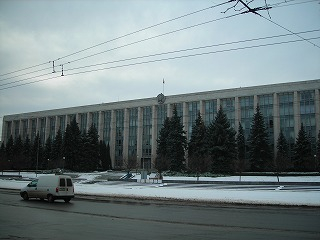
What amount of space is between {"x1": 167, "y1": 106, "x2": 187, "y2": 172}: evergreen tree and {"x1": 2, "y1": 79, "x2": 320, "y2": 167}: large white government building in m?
17.0

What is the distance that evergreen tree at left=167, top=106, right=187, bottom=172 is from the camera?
59.6 meters

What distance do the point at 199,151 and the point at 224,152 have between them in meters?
6.19

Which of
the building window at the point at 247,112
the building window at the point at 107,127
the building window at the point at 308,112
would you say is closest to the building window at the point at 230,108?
the building window at the point at 247,112

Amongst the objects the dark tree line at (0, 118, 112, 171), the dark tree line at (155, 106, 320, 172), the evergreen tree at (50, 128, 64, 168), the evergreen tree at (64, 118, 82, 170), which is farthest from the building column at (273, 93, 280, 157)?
the evergreen tree at (50, 128, 64, 168)

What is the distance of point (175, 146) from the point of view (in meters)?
59.9

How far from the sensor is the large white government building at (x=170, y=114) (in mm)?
71062

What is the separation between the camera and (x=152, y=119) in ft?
293

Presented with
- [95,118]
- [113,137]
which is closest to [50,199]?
[113,137]

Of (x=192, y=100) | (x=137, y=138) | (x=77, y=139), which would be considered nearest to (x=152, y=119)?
(x=137, y=138)

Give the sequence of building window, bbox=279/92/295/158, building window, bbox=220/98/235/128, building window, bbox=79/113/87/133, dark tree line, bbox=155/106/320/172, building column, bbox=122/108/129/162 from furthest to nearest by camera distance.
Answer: building window, bbox=79/113/87/133 → building column, bbox=122/108/129/162 → building window, bbox=220/98/235/128 → building window, bbox=279/92/295/158 → dark tree line, bbox=155/106/320/172

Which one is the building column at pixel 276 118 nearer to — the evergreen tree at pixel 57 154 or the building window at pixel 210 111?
the building window at pixel 210 111

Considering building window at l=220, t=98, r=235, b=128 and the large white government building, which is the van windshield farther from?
building window at l=220, t=98, r=235, b=128

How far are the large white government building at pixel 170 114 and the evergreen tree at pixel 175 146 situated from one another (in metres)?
17.0

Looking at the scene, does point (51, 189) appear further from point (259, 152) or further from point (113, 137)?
point (113, 137)
